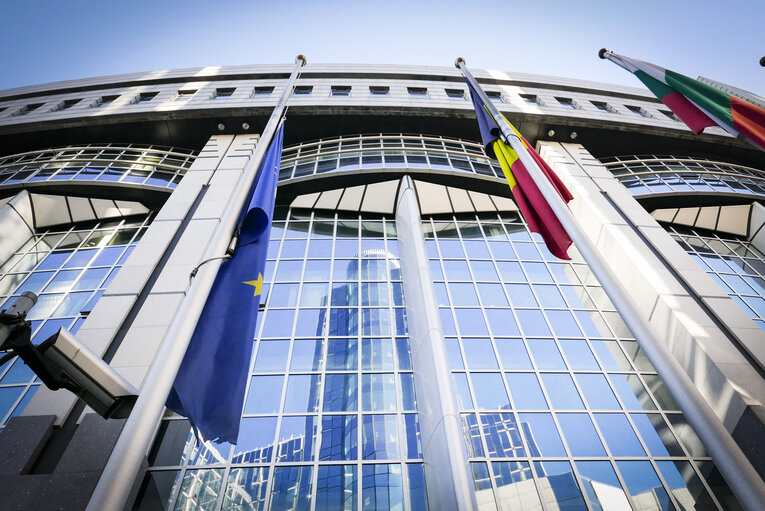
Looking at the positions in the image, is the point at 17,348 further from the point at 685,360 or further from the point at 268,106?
the point at 268,106

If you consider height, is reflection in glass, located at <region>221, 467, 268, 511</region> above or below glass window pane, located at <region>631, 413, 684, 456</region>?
below

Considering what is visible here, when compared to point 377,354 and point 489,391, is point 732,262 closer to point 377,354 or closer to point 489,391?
point 489,391

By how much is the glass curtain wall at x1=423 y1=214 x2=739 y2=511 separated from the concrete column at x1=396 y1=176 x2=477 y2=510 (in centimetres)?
116

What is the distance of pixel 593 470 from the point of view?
841 cm

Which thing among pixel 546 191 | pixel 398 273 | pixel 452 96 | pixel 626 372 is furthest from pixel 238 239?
pixel 452 96

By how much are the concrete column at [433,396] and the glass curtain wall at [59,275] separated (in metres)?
9.44

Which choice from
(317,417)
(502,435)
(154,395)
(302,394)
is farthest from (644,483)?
(154,395)

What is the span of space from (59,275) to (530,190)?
49.9 feet

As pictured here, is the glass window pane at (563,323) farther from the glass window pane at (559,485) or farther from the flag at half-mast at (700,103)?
the flag at half-mast at (700,103)

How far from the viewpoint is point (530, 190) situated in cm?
760

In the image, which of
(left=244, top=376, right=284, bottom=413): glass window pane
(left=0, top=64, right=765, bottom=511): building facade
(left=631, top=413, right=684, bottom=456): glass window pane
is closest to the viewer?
(left=0, top=64, right=765, bottom=511): building facade

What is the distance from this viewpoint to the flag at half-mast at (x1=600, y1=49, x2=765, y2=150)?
8.27 metres

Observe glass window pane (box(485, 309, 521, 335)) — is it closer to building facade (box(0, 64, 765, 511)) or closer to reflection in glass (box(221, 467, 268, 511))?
building facade (box(0, 64, 765, 511))

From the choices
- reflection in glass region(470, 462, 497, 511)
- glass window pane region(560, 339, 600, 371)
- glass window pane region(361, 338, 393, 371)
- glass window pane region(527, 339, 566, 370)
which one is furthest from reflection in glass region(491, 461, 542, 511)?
glass window pane region(560, 339, 600, 371)
